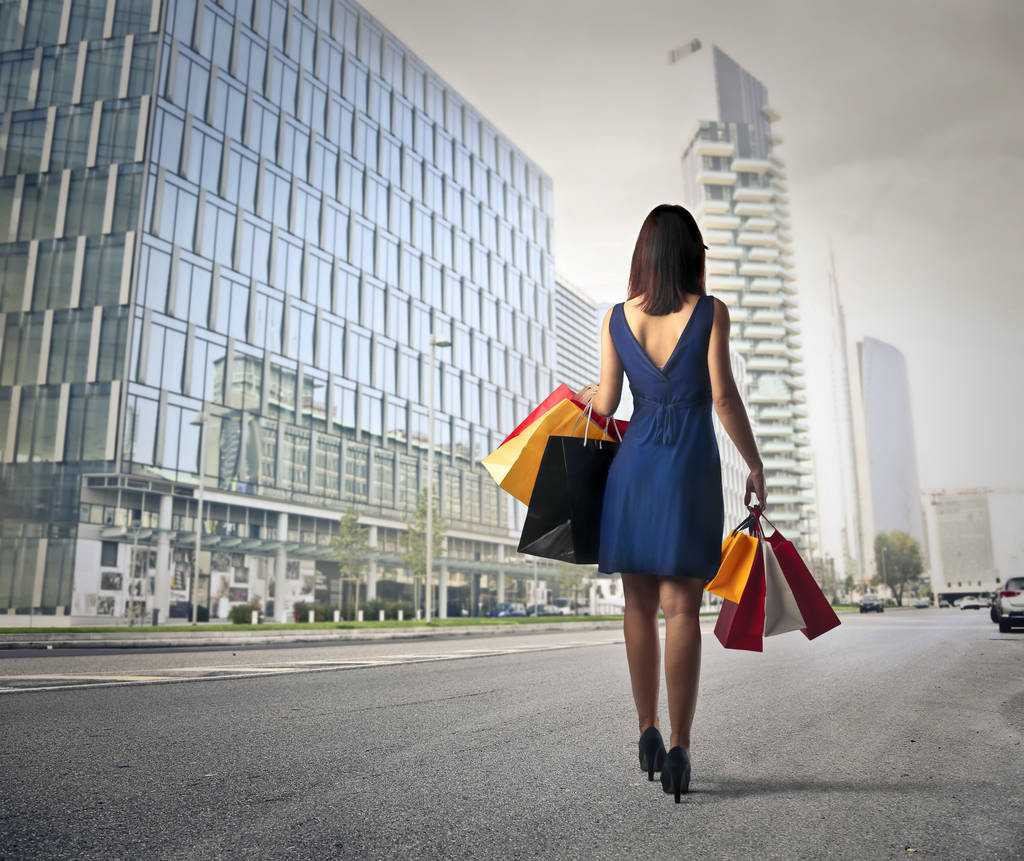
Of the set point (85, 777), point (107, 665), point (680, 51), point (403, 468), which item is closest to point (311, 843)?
point (85, 777)

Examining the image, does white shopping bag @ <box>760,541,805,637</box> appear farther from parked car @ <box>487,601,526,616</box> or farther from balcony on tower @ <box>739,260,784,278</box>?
balcony on tower @ <box>739,260,784,278</box>

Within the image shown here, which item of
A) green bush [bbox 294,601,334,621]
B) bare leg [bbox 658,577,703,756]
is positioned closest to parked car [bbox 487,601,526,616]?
green bush [bbox 294,601,334,621]

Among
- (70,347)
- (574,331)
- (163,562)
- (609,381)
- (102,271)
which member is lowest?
(609,381)

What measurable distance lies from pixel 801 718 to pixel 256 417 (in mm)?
40453

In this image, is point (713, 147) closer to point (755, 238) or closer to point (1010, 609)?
point (755, 238)

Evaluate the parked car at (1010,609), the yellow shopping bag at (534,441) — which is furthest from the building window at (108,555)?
the yellow shopping bag at (534,441)

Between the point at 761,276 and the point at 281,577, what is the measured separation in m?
121

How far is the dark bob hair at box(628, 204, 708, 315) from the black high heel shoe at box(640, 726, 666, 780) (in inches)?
61.9

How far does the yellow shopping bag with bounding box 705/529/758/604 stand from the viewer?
3.25 m

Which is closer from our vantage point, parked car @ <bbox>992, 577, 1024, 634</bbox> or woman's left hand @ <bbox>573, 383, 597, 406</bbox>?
woman's left hand @ <bbox>573, 383, 597, 406</bbox>

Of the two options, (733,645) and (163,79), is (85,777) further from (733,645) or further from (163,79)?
(163,79)

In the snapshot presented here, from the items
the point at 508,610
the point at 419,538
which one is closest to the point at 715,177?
the point at 508,610

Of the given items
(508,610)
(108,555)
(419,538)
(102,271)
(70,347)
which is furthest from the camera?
(508,610)

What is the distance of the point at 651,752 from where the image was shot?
3.04m
